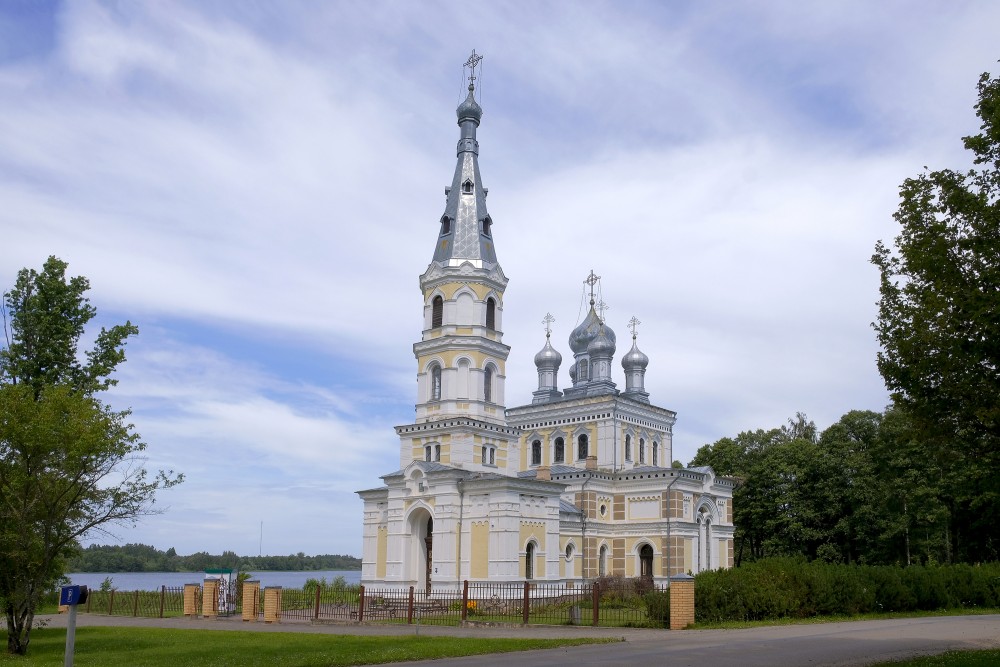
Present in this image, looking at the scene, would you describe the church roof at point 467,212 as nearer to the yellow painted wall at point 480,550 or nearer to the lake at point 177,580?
the yellow painted wall at point 480,550

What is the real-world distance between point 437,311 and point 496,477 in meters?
8.44

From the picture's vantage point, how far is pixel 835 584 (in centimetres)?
2628

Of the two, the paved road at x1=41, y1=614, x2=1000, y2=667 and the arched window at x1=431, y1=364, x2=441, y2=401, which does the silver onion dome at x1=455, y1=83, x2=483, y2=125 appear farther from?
the paved road at x1=41, y1=614, x2=1000, y2=667

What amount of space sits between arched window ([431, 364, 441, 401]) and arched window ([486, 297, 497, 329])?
9.75 feet

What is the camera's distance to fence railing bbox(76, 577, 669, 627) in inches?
1005

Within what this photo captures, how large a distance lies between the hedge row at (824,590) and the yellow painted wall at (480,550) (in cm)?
1206

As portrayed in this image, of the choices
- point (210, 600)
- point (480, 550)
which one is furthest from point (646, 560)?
point (210, 600)

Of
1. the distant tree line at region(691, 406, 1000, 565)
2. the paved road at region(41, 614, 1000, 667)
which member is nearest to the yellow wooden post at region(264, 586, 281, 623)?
the paved road at region(41, 614, 1000, 667)

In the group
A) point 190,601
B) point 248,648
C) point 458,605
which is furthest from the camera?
point 190,601

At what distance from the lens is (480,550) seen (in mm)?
35438

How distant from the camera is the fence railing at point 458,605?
25.5 meters

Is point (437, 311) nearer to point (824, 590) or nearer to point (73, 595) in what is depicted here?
point (824, 590)

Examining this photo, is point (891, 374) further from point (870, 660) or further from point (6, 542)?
point (6, 542)

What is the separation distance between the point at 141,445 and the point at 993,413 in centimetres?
1686
